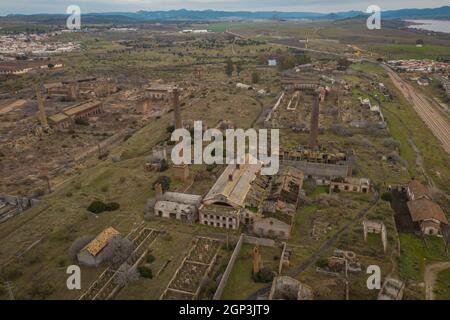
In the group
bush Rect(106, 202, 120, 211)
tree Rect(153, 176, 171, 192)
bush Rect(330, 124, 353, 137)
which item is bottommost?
bush Rect(106, 202, 120, 211)

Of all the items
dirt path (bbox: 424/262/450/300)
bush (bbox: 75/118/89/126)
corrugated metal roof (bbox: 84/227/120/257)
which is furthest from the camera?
bush (bbox: 75/118/89/126)

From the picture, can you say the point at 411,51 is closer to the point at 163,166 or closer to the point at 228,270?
the point at 163,166

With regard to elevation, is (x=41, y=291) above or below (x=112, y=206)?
below

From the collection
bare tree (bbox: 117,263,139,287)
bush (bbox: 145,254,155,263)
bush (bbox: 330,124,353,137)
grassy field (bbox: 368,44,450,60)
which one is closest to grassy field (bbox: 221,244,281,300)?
bush (bbox: 145,254,155,263)

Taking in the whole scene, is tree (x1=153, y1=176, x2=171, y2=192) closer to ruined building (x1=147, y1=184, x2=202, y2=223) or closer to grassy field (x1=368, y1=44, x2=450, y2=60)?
ruined building (x1=147, y1=184, x2=202, y2=223)

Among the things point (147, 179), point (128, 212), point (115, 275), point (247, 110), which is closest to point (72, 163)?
point (147, 179)

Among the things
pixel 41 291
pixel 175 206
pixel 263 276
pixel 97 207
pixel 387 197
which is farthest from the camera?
pixel 387 197

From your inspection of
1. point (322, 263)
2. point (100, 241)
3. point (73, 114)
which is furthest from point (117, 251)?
point (73, 114)
